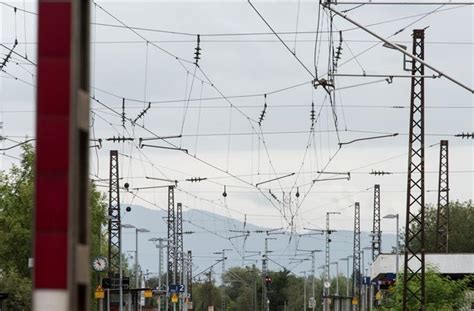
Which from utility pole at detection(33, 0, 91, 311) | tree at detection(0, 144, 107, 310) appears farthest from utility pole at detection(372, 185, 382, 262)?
utility pole at detection(33, 0, 91, 311)

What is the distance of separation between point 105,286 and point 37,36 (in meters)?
63.0

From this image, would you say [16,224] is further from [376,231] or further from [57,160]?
[57,160]

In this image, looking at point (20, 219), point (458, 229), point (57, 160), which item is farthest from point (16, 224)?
point (57, 160)

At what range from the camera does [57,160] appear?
312 inches

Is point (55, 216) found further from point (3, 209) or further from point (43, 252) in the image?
point (3, 209)

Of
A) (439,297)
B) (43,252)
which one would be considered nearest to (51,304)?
(43,252)

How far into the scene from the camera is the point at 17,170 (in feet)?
302

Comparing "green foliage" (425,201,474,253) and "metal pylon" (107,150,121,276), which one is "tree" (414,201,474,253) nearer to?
"green foliage" (425,201,474,253)

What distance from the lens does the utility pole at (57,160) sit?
7.84 m

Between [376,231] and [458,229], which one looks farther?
[458,229]

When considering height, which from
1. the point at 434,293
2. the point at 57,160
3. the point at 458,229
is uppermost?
the point at 458,229

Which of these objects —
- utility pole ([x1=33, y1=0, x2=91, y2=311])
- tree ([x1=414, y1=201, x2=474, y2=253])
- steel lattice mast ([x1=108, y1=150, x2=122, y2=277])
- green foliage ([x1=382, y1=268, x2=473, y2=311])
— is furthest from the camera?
tree ([x1=414, y1=201, x2=474, y2=253])

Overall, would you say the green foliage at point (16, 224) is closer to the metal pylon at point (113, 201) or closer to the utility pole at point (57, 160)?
the metal pylon at point (113, 201)

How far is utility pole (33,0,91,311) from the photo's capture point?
7.84 m
